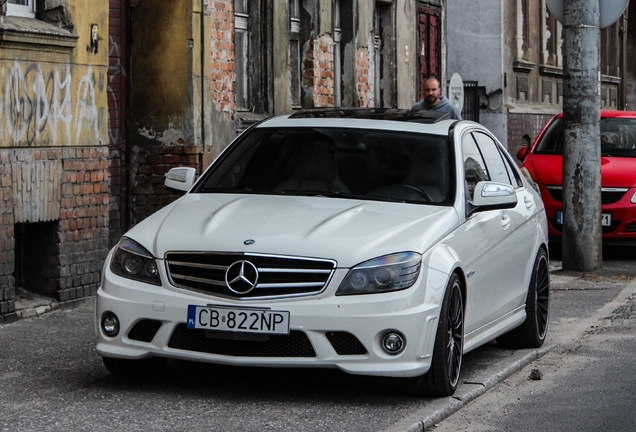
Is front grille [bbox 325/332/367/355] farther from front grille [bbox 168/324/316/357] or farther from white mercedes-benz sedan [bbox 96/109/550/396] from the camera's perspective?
front grille [bbox 168/324/316/357]

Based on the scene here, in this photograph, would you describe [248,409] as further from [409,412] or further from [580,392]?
[580,392]

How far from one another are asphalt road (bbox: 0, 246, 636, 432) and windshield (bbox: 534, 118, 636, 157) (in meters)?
8.44

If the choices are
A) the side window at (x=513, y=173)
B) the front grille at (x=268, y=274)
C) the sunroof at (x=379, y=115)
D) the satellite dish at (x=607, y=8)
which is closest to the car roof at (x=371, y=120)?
the sunroof at (x=379, y=115)

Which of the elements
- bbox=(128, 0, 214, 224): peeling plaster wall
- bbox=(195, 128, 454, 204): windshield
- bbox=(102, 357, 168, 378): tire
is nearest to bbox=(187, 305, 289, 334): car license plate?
bbox=(102, 357, 168, 378): tire

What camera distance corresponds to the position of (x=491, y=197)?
25.0 ft

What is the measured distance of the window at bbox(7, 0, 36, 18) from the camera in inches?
420

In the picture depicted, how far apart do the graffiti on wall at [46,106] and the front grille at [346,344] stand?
14.3 ft

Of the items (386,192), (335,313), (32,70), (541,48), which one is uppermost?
(541,48)

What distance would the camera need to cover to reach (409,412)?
656 cm

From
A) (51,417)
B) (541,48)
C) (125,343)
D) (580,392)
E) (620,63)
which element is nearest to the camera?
(51,417)

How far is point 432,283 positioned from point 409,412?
2.14 ft

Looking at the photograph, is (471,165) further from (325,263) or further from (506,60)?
(506,60)

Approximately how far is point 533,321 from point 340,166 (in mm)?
1884

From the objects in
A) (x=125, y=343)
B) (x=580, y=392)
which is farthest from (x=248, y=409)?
(x=580, y=392)
